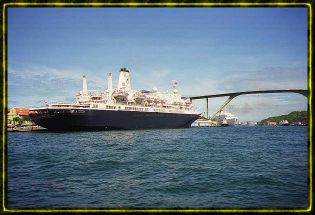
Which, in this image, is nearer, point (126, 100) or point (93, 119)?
point (93, 119)

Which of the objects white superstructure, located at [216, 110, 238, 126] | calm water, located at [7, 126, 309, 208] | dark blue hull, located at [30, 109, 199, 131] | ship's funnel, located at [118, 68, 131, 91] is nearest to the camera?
calm water, located at [7, 126, 309, 208]

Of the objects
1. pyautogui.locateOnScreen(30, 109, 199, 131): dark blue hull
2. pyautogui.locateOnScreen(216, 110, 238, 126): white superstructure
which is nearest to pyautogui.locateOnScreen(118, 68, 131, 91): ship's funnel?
pyautogui.locateOnScreen(30, 109, 199, 131): dark blue hull

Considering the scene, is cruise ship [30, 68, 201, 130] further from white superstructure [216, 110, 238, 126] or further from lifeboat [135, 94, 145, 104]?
white superstructure [216, 110, 238, 126]

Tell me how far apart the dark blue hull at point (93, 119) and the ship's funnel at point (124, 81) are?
5.07m

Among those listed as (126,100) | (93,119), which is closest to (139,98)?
(126,100)

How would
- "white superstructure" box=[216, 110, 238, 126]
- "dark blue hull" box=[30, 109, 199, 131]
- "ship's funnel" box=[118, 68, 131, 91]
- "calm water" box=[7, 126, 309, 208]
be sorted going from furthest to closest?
1. "white superstructure" box=[216, 110, 238, 126]
2. "ship's funnel" box=[118, 68, 131, 91]
3. "dark blue hull" box=[30, 109, 199, 131]
4. "calm water" box=[7, 126, 309, 208]

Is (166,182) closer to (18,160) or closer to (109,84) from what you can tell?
(18,160)

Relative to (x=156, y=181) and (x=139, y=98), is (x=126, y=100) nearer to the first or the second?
(x=139, y=98)

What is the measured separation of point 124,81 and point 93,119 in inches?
456

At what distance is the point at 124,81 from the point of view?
42719 mm

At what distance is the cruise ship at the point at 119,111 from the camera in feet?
103

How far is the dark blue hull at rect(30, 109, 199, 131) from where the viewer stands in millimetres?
30891

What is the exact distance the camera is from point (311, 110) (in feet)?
13.6

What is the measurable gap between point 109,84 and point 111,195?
31999 mm
